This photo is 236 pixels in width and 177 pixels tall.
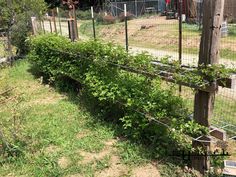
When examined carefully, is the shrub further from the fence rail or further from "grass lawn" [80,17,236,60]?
"grass lawn" [80,17,236,60]

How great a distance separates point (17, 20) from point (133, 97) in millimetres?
9931

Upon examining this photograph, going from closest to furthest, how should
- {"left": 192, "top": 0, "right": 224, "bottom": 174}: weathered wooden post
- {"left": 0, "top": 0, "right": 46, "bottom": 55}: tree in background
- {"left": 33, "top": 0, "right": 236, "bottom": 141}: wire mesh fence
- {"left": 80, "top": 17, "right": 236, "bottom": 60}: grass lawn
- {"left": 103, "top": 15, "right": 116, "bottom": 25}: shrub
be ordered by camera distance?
{"left": 192, "top": 0, "right": 224, "bottom": 174}: weathered wooden post
{"left": 33, "top": 0, "right": 236, "bottom": 141}: wire mesh fence
{"left": 80, "top": 17, "right": 236, "bottom": 60}: grass lawn
{"left": 0, "top": 0, "right": 46, "bottom": 55}: tree in background
{"left": 103, "top": 15, "right": 116, "bottom": 25}: shrub

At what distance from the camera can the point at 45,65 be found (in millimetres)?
8844

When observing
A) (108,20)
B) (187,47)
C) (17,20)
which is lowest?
(187,47)

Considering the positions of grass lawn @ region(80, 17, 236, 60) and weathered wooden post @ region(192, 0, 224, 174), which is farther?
grass lawn @ region(80, 17, 236, 60)

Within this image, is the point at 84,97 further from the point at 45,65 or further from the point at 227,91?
the point at 227,91

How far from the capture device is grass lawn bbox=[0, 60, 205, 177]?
435 cm

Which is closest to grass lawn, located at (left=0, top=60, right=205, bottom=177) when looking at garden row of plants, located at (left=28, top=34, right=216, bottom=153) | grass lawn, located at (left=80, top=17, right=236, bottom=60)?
garden row of plants, located at (left=28, top=34, right=216, bottom=153)

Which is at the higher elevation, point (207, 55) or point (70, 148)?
point (207, 55)

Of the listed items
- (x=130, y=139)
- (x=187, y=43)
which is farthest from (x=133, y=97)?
(x=187, y=43)

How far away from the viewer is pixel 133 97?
5008mm

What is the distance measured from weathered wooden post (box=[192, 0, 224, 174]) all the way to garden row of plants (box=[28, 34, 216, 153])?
141mm

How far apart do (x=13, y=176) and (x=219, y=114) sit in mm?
3388

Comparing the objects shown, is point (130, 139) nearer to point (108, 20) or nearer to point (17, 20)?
point (17, 20)
